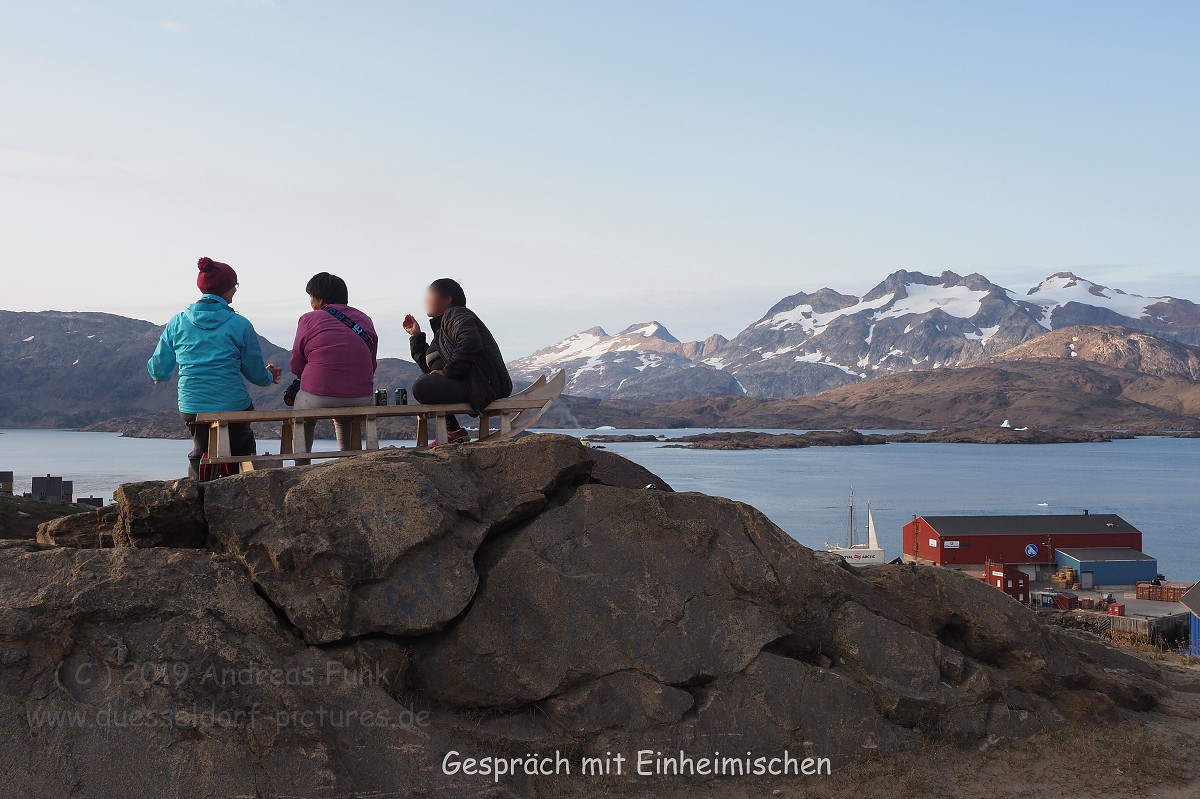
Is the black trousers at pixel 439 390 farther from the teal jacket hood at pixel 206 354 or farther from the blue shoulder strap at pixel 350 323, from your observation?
the teal jacket hood at pixel 206 354

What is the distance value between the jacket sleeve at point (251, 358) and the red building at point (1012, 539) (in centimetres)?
7368

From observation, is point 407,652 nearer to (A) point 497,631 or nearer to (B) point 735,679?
(A) point 497,631

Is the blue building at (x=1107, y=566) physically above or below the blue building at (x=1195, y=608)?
below

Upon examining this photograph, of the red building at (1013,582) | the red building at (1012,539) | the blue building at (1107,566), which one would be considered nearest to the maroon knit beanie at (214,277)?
the red building at (1013,582)

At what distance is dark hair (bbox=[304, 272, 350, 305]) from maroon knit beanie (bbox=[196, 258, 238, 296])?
1.06 m

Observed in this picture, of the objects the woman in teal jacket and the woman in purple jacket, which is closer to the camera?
the woman in teal jacket

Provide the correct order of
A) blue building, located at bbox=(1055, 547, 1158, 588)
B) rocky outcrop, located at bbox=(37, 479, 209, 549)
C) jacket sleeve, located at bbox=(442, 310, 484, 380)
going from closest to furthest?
1. rocky outcrop, located at bbox=(37, 479, 209, 549)
2. jacket sleeve, located at bbox=(442, 310, 484, 380)
3. blue building, located at bbox=(1055, 547, 1158, 588)

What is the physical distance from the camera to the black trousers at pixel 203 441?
518 inches

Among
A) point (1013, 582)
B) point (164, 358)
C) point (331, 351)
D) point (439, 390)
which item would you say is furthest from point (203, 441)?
point (1013, 582)

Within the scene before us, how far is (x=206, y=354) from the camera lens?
12969mm

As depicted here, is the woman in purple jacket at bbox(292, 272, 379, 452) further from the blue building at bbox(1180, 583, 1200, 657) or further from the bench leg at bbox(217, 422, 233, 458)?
the blue building at bbox(1180, 583, 1200, 657)

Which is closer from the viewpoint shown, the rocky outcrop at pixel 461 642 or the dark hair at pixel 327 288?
the rocky outcrop at pixel 461 642

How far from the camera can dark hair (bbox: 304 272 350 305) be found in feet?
44.9

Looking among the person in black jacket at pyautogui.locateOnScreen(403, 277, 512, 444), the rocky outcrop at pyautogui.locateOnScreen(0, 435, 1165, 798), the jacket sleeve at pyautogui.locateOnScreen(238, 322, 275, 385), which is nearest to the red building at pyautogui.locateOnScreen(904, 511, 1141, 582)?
the rocky outcrop at pyautogui.locateOnScreen(0, 435, 1165, 798)
